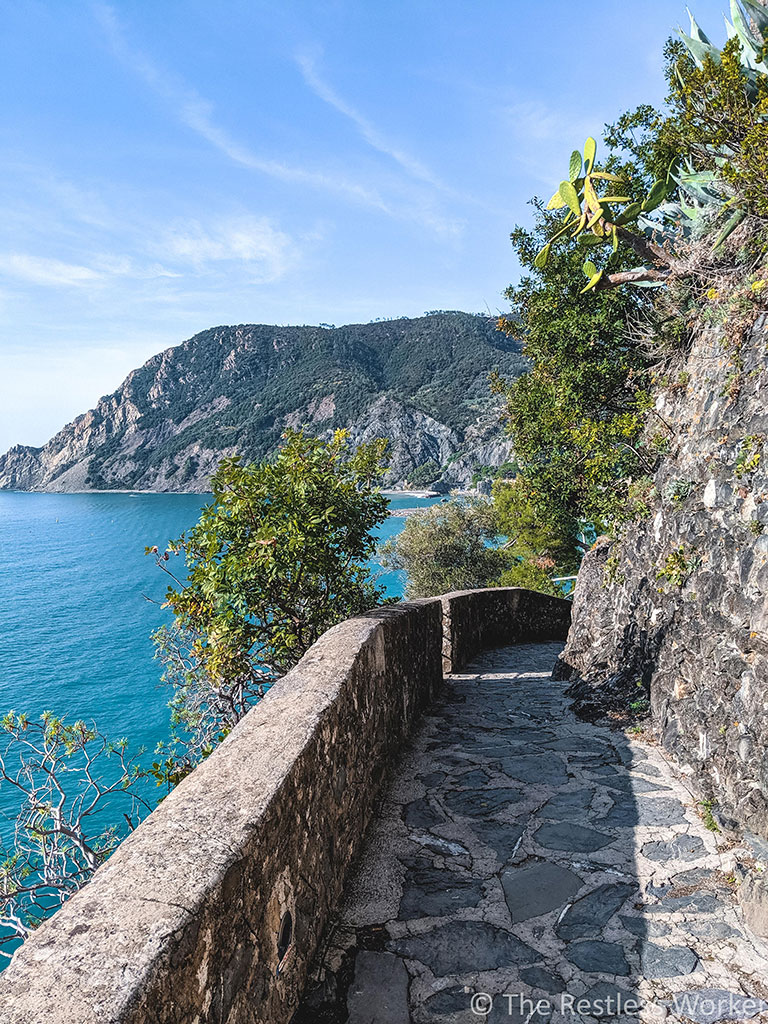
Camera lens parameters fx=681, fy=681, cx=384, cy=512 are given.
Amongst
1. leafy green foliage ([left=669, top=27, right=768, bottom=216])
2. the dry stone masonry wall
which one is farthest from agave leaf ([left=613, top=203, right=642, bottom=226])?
the dry stone masonry wall

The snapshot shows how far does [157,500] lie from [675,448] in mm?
151835

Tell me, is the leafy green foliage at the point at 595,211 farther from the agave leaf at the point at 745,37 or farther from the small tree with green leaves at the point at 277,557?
the small tree with green leaves at the point at 277,557

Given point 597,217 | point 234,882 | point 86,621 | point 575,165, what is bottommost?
point 86,621

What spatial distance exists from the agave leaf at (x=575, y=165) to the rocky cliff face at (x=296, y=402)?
109727 mm

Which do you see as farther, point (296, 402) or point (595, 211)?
point (296, 402)

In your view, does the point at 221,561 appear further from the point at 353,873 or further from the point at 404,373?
the point at 404,373

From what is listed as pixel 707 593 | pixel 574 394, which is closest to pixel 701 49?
pixel 574 394

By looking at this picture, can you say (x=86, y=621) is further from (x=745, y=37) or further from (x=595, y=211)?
(x=745, y=37)

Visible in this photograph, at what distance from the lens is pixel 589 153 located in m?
7.30

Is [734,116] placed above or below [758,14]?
below

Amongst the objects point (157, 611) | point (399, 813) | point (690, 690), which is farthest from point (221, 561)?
point (157, 611)

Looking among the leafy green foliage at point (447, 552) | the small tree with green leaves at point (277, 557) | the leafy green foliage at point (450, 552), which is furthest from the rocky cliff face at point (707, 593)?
the leafy green foliage at point (447, 552)

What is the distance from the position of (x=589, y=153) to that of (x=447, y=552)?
98.3 ft

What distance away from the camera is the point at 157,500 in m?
149
